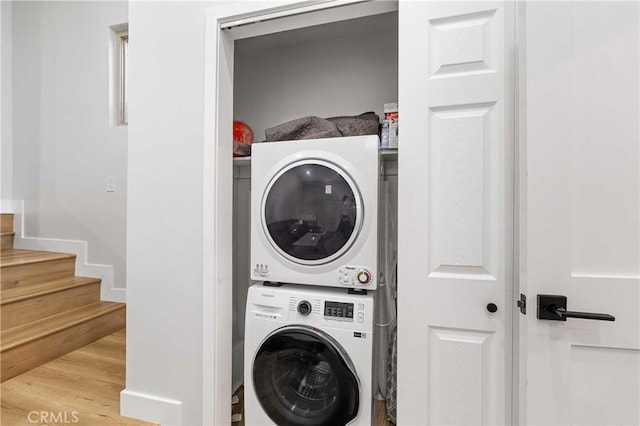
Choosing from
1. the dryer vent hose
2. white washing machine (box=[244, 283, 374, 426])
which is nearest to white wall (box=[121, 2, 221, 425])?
white washing machine (box=[244, 283, 374, 426])

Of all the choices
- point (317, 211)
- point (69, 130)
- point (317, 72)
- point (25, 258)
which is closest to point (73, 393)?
point (25, 258)

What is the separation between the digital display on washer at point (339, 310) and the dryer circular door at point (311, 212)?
21 cm

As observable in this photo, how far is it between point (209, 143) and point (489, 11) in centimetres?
131

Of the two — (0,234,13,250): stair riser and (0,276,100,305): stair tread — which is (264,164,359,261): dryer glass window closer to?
(0,276,100,305): stair tread

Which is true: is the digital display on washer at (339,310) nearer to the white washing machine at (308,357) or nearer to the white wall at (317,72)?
the white washing machine at (308,357)

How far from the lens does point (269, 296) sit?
155 cm

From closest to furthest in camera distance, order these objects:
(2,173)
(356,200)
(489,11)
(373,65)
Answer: (489,11) < (356,200) < (373,65) < (2,173)

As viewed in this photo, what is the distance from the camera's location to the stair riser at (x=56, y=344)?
180 cm

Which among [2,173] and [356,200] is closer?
[356,200]

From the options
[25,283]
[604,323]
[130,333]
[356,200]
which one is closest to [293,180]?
[356,200]

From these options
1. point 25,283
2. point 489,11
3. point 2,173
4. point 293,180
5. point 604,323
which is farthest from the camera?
point 2,173

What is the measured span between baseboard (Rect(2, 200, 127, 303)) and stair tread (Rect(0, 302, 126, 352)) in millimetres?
99

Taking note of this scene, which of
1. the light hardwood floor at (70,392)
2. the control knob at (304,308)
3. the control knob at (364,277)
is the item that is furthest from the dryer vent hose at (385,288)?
the light hardwood floor at (70,392)

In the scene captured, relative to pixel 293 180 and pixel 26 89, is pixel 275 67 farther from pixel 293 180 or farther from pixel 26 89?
pixel 26 89
